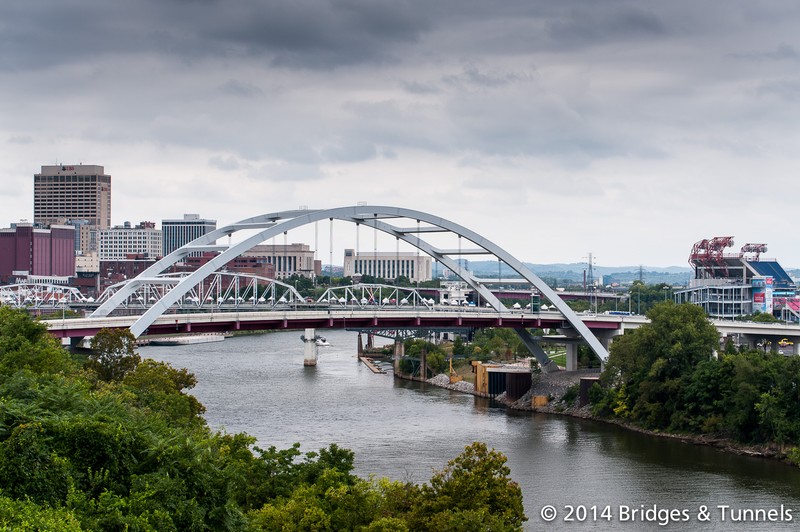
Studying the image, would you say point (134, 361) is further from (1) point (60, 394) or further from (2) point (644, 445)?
(2) point (644, 445)

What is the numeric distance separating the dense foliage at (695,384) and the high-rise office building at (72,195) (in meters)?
144

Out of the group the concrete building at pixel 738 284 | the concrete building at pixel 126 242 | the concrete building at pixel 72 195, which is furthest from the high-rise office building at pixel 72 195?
the concrete building at pixel 738 284

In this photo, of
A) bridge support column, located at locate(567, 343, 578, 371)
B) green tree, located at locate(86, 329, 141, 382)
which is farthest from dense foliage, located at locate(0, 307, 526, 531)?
bridge support column, located at locate(567, 343, 578, 371)

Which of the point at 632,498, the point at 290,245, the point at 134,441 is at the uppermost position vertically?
the point at 290,245

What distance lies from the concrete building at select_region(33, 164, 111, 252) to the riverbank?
130 metres

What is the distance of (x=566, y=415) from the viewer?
52.5 meters

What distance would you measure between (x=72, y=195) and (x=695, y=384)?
152675 mm

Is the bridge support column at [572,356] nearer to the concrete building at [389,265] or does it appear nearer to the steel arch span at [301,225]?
the steel arch span at [301,225]

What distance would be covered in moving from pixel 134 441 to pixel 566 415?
115ft

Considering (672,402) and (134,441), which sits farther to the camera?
(672,402)

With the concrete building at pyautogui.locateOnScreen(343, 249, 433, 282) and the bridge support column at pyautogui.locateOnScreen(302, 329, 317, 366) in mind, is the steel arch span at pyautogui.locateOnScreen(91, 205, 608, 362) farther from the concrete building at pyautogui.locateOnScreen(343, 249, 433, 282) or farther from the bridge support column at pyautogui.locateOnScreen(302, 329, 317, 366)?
the concrete building at pyautogui.locateOnScreen(343, 249, 433, 282)

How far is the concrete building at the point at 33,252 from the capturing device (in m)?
140

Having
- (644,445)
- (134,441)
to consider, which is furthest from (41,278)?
(134,441)

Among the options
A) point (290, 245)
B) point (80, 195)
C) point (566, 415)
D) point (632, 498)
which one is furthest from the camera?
point (80, 195)
